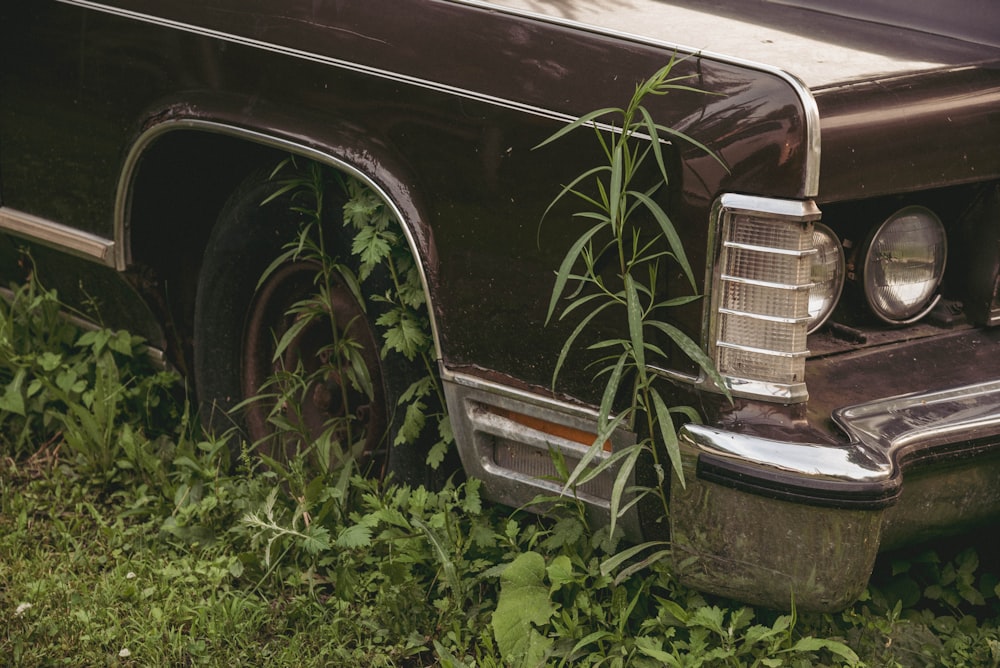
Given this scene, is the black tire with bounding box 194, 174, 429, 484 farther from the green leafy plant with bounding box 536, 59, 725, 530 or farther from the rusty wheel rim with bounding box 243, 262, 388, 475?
the green leafy plant with bounding box 536, 59, 725, 530

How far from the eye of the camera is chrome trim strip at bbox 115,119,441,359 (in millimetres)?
2309

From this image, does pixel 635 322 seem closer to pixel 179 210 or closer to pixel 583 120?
pixel 583 120

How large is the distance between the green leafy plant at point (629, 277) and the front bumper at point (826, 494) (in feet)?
0.30

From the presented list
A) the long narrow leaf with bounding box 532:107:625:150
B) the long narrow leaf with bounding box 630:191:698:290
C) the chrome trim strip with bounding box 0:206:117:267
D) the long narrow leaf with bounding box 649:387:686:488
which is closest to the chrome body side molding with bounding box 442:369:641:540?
the long narrow leaf with bounding box 649:387:686:488

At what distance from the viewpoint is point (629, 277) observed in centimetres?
198

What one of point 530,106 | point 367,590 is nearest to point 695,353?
point 530,106

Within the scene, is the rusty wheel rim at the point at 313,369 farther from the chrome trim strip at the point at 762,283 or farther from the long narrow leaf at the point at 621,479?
the chrome trim strip at the point at 762,283

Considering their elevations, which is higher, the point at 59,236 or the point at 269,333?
the point at 59,236

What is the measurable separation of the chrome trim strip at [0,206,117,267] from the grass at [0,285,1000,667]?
46 cm

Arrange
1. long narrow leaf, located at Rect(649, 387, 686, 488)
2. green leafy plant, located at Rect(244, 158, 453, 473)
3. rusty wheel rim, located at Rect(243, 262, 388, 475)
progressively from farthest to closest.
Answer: rusty wheel rim, located at Rect(243, 262, 388, 475) < green leafy plant, located at Rect(244, 158, 453, 473) < long narrow leaf, located at Rect(649, 387, 686, 488)

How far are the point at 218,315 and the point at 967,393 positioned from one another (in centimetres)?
168

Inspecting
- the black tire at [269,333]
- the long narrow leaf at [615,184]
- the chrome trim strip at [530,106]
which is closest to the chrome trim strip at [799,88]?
the chrome trim strip at [530,106]

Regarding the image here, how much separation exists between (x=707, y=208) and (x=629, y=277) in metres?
0.17

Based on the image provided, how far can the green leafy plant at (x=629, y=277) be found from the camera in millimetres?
1958
